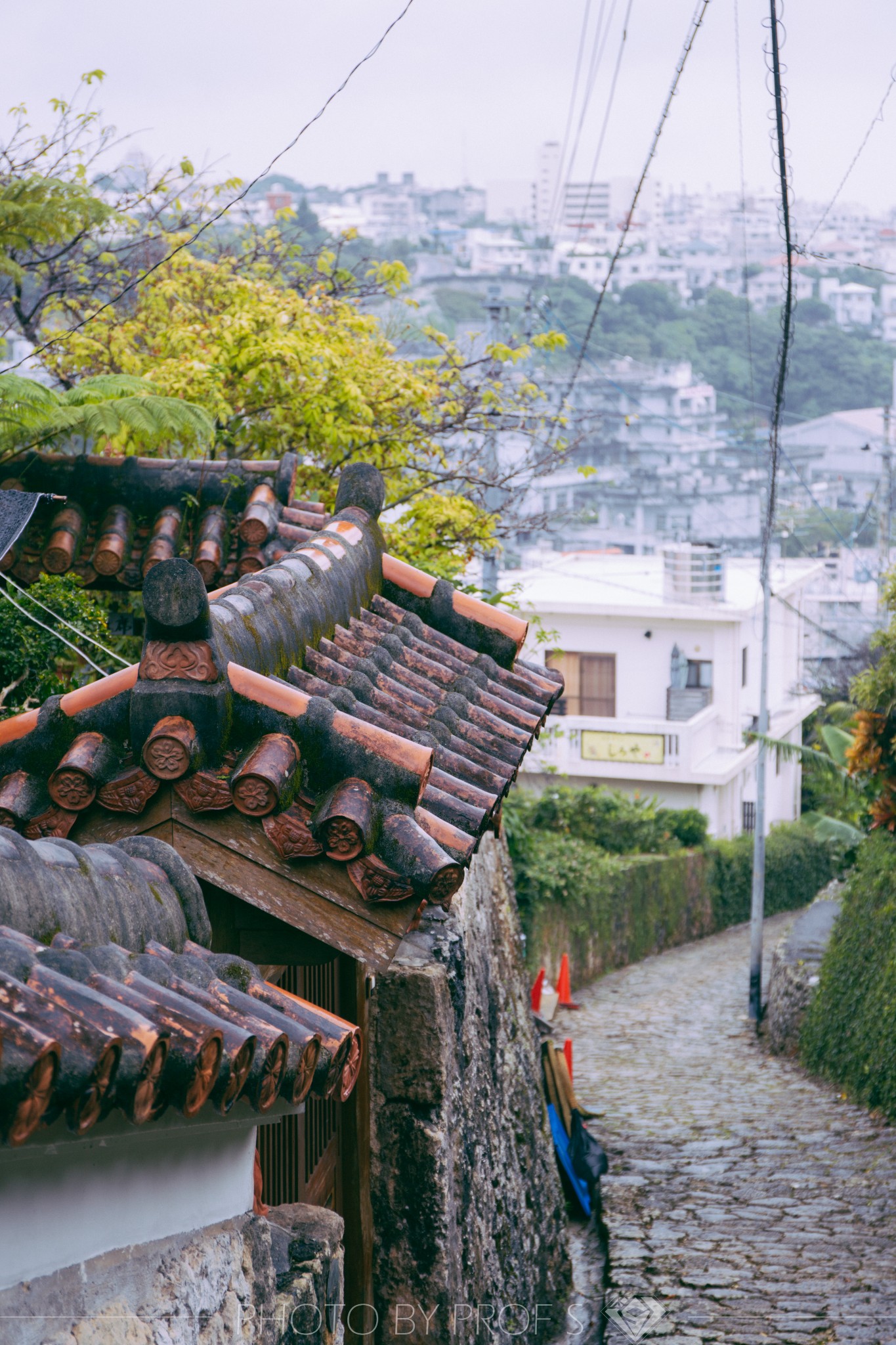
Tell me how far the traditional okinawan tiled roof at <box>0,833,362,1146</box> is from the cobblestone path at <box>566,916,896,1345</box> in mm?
6296

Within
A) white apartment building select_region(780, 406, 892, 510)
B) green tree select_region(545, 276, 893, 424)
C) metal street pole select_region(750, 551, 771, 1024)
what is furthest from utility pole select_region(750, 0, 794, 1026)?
green tree select_region(545, 276, 893, 424)

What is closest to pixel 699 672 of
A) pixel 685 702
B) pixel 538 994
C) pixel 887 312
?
pixel 685 702

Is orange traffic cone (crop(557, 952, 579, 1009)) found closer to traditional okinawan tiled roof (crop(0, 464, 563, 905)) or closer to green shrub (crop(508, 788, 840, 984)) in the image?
green shrub (crop(508, 788, 840, 984))

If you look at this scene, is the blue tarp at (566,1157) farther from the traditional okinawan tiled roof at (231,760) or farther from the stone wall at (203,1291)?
the stone wall at (203,1291)

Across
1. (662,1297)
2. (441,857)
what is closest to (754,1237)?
(662,1297)

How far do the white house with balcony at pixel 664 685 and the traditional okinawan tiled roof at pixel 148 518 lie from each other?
2268 cm

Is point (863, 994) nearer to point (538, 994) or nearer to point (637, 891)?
point (538, 994)

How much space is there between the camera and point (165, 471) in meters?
7.99

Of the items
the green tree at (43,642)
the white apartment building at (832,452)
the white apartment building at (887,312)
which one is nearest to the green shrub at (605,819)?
the green tree at (43,642)

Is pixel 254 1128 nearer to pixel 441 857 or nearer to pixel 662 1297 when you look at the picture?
pixel 441 857

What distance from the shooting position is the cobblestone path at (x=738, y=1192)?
8.80 m

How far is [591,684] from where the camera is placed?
34.2 meters

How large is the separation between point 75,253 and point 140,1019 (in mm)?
14636

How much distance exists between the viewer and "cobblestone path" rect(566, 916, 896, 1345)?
28.9ft
